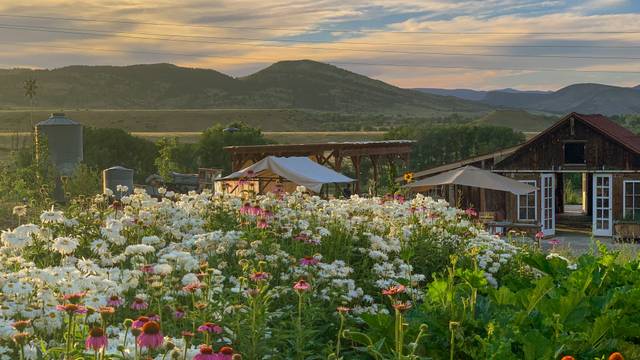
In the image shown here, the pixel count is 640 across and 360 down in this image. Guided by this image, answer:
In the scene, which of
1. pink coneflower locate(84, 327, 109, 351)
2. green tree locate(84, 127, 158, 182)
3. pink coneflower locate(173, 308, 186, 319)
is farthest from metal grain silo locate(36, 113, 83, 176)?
pink coneflower locate(84, 327, 109, 351)

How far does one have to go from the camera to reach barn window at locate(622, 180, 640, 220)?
27.4 metres

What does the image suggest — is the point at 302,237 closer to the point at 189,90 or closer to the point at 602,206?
the point at 602,206

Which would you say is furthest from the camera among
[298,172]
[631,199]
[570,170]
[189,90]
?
[189,90]

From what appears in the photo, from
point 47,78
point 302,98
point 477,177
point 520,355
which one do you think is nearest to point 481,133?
point 477,177

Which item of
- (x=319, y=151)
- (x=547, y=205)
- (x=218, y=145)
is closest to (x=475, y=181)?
(x=547, y=205)

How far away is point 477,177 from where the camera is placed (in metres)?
23.7

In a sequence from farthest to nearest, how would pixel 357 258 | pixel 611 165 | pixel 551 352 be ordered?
pixel 611 165 → pixel 357 258 → pixel 551 352

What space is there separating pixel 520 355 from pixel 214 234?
284cm

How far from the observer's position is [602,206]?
27797 mm

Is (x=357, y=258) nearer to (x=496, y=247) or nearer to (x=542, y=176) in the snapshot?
(x=496, y=247)

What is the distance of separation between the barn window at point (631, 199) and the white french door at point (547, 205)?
2.26 meters

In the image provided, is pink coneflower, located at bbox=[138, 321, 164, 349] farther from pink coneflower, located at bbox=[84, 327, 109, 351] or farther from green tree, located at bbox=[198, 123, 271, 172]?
green tree, located at bbox=[198, 123, 271, 172]

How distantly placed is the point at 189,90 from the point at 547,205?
355 feet

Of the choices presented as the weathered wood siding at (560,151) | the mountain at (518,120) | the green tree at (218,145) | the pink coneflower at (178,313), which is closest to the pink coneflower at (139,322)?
the pink coneflower at (178,313)
